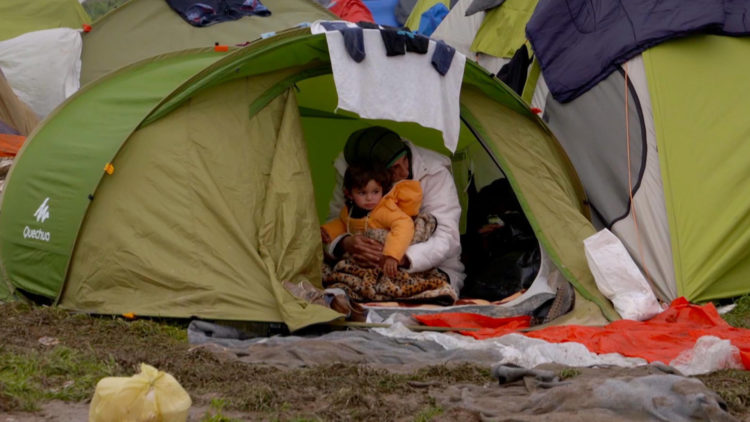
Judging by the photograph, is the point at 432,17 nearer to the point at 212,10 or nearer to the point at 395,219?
the point at 212,10

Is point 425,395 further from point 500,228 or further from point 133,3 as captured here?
point 133,3

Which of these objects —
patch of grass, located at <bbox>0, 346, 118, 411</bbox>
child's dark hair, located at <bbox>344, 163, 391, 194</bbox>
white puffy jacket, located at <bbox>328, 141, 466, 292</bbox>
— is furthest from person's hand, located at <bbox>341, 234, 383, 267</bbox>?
patch of grass, located at <bbox>0, 346, 118, 411</bbox>

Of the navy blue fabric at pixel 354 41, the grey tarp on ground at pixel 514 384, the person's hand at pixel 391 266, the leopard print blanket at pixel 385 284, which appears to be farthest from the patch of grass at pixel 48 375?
the navy blue fabric at pixel 354 41

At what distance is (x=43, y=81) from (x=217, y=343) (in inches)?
219

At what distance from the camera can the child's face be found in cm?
697

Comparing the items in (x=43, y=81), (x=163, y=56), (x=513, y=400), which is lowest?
(x=43, y=81)

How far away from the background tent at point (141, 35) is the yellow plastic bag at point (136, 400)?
23.4ft

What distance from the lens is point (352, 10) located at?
1422 centimetres

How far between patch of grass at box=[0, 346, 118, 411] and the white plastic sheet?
292 cm

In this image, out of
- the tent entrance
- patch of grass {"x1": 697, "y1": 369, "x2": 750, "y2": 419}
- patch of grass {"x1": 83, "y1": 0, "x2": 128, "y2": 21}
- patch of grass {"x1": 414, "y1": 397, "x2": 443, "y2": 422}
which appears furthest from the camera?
patch of grass {"x1": 83, "y1": 0, "x2": 128, "y2": 21}

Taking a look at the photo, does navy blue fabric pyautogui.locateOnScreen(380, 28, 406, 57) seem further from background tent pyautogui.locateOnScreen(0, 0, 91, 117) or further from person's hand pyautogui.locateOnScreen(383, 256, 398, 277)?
background tent pyautogui.locateOnScreen(0, 0, 91, 117)

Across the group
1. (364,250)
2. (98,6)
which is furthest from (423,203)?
(98,6)

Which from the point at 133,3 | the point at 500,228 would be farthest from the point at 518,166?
the point at 133,3

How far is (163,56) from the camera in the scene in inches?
267
